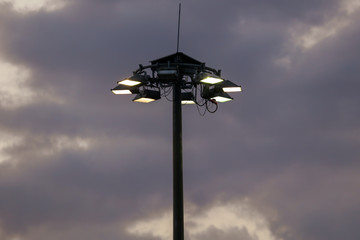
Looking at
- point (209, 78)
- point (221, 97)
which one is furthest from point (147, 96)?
point (221, 97)

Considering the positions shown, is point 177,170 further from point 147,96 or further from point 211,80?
point 211,80

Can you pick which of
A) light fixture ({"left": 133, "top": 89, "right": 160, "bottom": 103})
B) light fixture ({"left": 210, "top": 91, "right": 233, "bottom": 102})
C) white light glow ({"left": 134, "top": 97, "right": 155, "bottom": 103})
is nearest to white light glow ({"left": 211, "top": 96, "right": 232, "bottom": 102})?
light fixture ({"left": 210, "top": 91, "right": 233, "bottom": 102})

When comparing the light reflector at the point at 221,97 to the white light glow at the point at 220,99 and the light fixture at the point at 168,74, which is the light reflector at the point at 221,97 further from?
the light fixture at the point at 168,74

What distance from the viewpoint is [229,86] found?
1351cm

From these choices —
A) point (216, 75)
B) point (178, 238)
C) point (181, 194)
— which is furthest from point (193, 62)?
point (178, 238)

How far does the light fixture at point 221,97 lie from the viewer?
13.9 meters

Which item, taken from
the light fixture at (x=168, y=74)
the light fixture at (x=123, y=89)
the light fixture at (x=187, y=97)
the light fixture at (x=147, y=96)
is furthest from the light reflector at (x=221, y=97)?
the light fixture at (x=123, y=89)

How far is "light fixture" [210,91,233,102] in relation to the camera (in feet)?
45.6

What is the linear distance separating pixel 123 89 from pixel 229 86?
2792mm

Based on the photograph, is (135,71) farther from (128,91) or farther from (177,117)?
(177,117)

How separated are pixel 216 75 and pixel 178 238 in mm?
4201

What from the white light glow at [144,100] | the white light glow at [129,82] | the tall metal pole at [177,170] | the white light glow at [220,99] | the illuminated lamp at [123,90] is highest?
the illuminated lamp at [123,90]

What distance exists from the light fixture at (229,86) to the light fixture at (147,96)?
1.79 meters

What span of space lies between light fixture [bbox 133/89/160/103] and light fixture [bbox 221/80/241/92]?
1792 millimetres
